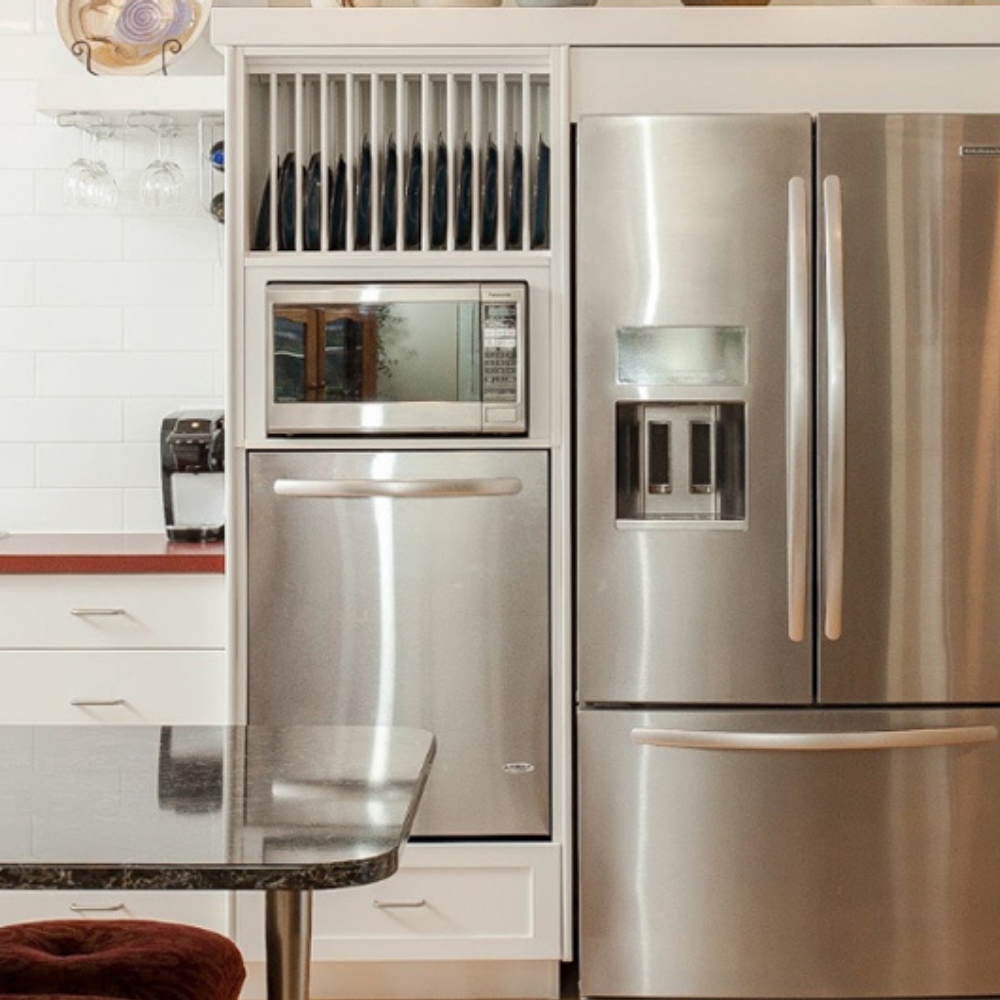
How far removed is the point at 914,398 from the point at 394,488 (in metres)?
1.03

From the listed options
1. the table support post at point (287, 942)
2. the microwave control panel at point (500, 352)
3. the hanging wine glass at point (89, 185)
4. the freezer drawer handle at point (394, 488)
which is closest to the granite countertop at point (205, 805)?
the table support post at point (287, 942)

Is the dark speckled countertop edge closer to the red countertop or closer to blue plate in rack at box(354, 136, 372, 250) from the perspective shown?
the red countertop

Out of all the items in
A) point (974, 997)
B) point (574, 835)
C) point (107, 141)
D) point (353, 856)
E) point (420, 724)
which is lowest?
point (974, 997)

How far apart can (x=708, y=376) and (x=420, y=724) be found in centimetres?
90

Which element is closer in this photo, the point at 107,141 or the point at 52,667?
the point at 52,667

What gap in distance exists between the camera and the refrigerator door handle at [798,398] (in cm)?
290

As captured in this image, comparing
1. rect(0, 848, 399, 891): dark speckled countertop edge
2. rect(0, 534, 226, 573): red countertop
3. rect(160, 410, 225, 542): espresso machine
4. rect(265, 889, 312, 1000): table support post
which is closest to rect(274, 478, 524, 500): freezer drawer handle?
rect(0, 534, 226, 573): red countertop

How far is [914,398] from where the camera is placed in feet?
9.67

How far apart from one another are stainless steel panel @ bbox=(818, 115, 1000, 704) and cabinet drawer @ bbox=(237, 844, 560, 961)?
72 centimetres

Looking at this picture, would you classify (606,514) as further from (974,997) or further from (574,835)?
(974,997)

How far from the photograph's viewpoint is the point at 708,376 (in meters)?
2.96

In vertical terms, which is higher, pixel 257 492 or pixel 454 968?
pixel 257 492

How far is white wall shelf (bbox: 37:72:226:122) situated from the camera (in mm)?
3445

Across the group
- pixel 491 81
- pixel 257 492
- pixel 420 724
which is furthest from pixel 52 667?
pixel 491 81
